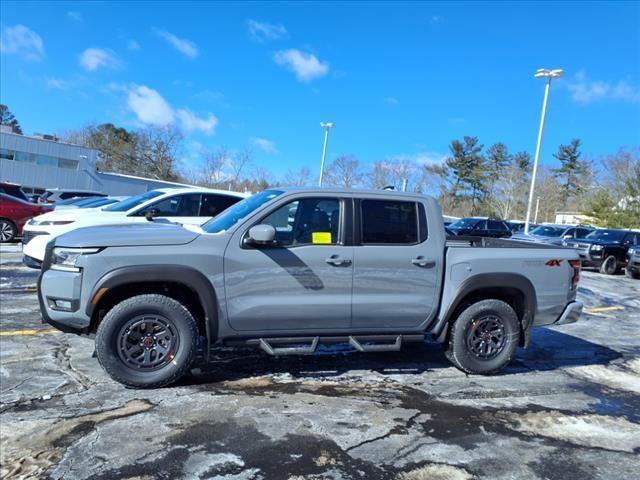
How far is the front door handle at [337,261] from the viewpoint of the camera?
4562 millimetres

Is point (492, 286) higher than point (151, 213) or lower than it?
lower

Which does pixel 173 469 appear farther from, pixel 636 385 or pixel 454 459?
pixel 636 385

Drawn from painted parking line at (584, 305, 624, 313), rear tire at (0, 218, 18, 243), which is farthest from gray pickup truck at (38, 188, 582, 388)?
rear tire at (0, 218, 18, 243)

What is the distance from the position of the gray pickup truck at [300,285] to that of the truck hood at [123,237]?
1 centimetres

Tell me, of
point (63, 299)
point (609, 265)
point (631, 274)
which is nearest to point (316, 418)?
point (63, 299)

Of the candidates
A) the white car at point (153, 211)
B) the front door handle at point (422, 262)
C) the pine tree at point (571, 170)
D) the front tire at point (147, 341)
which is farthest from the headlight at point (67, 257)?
the pine tree at point (571, 170)

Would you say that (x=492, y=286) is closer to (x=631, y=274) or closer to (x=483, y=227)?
(x=631, y=274)

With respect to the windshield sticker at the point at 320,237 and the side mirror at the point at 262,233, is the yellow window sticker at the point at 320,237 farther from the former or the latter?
the side mirror at the point at 262,233

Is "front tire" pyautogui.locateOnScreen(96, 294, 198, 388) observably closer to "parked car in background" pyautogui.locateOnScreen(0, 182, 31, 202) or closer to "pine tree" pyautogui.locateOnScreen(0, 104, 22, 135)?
"parked car in background" pyautogui.locateOnScreen(0, 182, 31, 202)

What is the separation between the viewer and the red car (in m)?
14.8

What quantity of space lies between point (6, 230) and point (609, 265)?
2020 cm

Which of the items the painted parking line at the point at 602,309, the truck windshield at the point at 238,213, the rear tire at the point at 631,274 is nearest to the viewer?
A: the truck windshield at the point at 238,213

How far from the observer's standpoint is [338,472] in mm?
3096

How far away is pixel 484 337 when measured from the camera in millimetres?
5156
